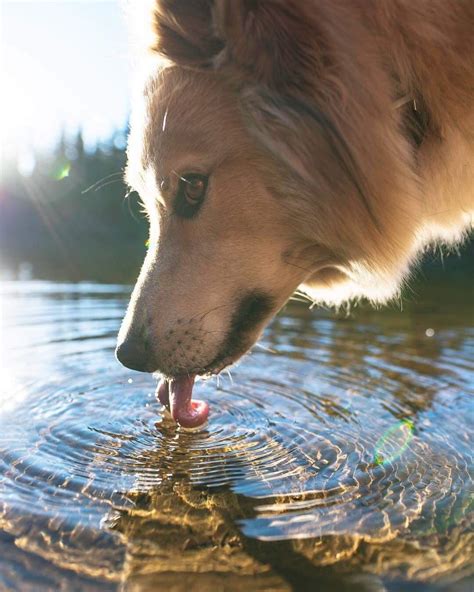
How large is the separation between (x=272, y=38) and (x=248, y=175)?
49cm

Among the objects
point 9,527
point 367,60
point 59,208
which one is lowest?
point 9,527

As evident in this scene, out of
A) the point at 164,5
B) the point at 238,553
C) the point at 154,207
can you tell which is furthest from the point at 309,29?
the point at 238,553

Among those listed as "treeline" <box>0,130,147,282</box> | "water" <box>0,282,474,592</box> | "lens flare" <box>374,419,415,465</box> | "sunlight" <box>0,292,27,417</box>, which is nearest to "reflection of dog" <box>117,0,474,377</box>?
"water" <box>0,282,474,592</box>

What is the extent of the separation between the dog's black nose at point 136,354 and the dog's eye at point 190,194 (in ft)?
1.85

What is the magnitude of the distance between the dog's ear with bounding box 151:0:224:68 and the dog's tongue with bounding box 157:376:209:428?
1.35 m

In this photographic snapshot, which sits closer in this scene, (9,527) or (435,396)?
(9,527)

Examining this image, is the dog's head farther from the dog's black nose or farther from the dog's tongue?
the dog's tongue

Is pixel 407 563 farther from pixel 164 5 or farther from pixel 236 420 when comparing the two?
pixel 164 5

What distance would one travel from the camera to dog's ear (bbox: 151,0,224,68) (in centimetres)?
211

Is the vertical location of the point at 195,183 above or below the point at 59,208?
below

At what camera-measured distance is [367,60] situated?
208 centimetres

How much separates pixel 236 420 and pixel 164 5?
6.95 ft

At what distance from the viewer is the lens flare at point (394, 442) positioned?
2.85 meters

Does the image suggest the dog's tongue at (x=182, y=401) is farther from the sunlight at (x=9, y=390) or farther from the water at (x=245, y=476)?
the sunlight at (x=9, y=390)
